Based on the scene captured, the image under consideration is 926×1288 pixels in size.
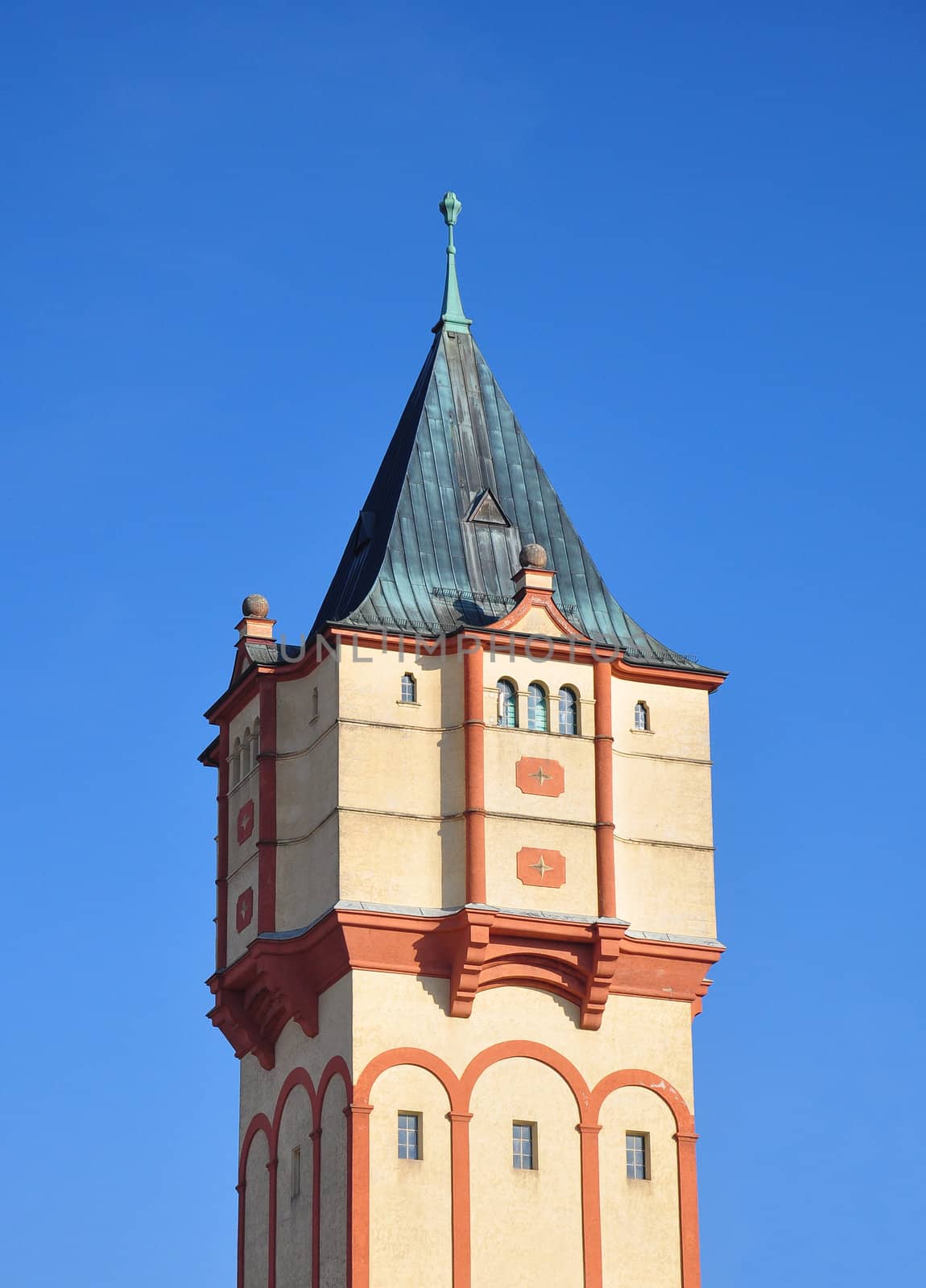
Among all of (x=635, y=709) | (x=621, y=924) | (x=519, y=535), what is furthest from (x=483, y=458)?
(x=621, y=924)

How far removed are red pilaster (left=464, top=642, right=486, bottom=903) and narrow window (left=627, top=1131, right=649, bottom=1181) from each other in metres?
5.50

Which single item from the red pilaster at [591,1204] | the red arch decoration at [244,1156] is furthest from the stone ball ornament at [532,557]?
the red arch decoration at [244,1156]

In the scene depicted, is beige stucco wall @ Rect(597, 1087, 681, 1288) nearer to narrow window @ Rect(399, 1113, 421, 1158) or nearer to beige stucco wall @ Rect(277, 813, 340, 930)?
narrow window @ Rect(399, 1113, 421, 1158)

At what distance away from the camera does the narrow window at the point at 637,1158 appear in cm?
5706

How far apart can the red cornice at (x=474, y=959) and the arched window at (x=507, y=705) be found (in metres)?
4.03

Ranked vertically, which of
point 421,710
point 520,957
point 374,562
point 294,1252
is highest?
point 374,562

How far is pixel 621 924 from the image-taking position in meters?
57.1

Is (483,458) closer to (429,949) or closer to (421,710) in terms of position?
(421,710)

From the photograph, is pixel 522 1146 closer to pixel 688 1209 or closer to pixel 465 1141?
pixel 465 1141

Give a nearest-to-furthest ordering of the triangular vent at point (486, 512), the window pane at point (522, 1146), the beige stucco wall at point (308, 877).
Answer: the window pane at point (522, 1146), the beige stucco wall at point (308, 877), the triangular vent at point (486, 512)

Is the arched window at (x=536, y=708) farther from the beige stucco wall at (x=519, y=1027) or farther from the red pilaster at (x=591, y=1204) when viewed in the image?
the red pilaster at (x=591, y=1204)

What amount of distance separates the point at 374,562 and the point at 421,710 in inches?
166

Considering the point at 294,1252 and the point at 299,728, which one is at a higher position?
the point at 299,728

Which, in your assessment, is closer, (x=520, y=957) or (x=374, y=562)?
(x=520, y=957)
